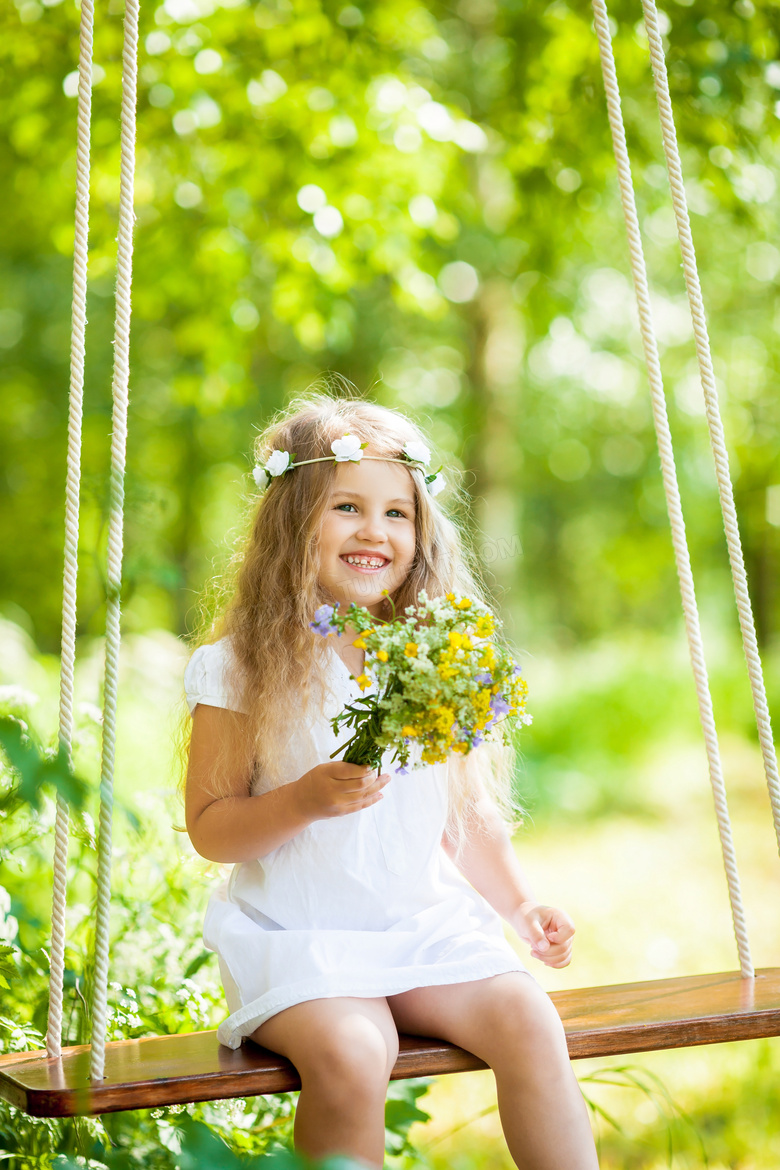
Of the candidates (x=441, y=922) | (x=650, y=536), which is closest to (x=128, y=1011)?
(x=441, y=922)

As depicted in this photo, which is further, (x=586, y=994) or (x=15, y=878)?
(x=15, y=878)

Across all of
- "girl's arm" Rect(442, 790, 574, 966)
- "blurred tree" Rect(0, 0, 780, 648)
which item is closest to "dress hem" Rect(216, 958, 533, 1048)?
"girl's arm" Rect(442, 790, 574, 966)

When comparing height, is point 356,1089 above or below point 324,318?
below

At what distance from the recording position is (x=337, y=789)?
5.94ft

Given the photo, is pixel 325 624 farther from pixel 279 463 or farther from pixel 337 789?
pixel 279 463

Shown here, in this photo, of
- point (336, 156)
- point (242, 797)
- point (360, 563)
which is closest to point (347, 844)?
point (242, 797)

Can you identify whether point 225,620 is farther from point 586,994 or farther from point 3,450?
point 3,450

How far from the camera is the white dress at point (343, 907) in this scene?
1910 millimetres

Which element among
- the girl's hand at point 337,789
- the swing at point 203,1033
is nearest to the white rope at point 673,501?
the swing at point 203,1033

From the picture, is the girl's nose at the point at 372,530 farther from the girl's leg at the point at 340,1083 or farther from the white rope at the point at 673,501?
the girl's leg at the point at 340,1083

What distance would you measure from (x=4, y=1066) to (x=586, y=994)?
3.54 feet

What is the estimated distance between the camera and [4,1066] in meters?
1.86

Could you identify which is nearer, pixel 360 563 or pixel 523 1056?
pixel 523 1056

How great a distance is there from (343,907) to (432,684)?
0.58 m
